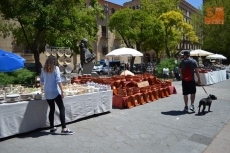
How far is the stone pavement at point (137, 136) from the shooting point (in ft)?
15.9

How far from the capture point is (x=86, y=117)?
718 centimetres

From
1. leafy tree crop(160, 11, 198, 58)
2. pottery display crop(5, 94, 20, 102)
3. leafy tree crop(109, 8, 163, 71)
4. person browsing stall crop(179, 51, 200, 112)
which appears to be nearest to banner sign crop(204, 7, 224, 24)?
leafy tree crop(160, 11, 198, 58)

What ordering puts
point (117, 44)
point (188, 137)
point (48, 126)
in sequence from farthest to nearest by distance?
point (117, 44) → point (48, 126) → point (188, 137)

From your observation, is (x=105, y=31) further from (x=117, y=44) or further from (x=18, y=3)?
(x=18, y=3)

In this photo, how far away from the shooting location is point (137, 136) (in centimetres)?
556

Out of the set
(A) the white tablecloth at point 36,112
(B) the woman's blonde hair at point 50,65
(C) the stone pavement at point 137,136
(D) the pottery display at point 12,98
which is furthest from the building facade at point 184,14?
(D) the pottery display at point 12,98

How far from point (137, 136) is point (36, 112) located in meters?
2.37

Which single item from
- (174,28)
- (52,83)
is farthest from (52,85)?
(174,28)

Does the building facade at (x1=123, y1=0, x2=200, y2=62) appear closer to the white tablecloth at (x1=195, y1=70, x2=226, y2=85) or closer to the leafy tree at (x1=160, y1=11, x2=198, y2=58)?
the leafy tree at (x1=160, y1=11, x2=198, y2=58)

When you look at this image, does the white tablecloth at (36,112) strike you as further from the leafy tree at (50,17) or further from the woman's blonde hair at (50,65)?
the leafy tree at (50,17)

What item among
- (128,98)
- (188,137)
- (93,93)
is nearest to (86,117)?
(93,93)

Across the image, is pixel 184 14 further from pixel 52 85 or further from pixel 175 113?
pixel 52 85

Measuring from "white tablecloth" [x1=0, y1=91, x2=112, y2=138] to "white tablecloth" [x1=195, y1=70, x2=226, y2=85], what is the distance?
10996 mm

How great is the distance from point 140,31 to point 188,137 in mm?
25450
